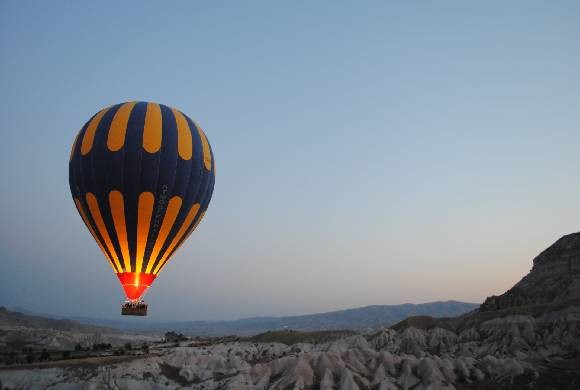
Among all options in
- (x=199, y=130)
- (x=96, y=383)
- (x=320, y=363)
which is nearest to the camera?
(x=199, y=130)

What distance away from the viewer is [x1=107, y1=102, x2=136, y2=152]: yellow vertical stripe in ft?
116

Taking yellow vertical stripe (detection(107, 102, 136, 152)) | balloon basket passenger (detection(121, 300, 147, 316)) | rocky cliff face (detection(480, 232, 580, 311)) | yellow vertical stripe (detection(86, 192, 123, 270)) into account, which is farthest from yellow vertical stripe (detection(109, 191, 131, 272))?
rocky cliff face (detection(480, 232, 580, 311))

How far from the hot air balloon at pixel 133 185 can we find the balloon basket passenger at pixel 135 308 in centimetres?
7

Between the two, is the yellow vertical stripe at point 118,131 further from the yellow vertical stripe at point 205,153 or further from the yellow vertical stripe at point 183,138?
the yellow vertical stripe at point 205,153

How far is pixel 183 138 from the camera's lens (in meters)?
37.8

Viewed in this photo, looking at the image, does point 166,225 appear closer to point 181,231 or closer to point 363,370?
point 181,231

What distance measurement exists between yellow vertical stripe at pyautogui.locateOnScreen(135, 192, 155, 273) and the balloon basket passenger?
238 cm

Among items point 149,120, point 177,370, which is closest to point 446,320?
point 177,370

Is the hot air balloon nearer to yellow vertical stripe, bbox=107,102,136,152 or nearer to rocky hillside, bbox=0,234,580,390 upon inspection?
yellow vertical stripe, bbox=107,102,136,152

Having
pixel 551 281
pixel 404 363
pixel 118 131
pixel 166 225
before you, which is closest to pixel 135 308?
pixel 166 225

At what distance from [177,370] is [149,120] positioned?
32.4 m

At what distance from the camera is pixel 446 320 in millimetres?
81625

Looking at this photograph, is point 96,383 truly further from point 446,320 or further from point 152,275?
point 446,320

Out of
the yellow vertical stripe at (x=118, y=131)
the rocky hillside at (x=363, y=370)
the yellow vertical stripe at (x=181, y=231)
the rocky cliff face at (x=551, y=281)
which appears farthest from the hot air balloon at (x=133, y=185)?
the rocky cliff face at (x=551, y=281)
